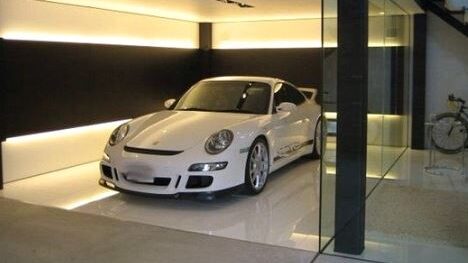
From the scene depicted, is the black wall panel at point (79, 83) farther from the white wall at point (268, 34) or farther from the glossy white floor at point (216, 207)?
the white wall at point (268, 34)

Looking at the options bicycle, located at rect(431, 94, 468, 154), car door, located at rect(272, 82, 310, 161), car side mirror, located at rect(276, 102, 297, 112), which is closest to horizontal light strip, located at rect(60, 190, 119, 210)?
car door, located at rect(272, 82, 310, 161)

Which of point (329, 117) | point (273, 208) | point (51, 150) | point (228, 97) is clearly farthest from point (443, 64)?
point (51, 150)

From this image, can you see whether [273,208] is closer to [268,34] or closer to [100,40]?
[100,40]

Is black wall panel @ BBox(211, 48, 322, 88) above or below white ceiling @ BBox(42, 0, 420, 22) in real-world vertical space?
below

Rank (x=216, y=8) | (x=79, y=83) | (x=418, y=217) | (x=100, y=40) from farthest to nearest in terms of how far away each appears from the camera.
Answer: (x=216, y=8) < (x=100, y=40) < (x=79, y=83) < (x=418, y=217)

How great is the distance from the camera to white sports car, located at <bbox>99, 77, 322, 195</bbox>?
446 cm

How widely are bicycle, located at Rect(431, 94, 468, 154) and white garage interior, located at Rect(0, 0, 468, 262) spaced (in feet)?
0.90

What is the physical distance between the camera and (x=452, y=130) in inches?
271

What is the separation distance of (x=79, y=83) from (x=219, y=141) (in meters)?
2.63

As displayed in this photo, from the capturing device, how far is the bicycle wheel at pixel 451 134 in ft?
22.5

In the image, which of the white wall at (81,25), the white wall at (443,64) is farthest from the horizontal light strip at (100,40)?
the white wall at (443,64)

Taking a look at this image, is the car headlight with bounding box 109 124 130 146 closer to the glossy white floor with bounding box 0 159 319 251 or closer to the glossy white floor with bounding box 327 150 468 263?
the glossy white floor with bounding box 0 159 319 251

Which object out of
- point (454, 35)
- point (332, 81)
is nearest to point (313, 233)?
point (332, 81)

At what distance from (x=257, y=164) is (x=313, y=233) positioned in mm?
1246
